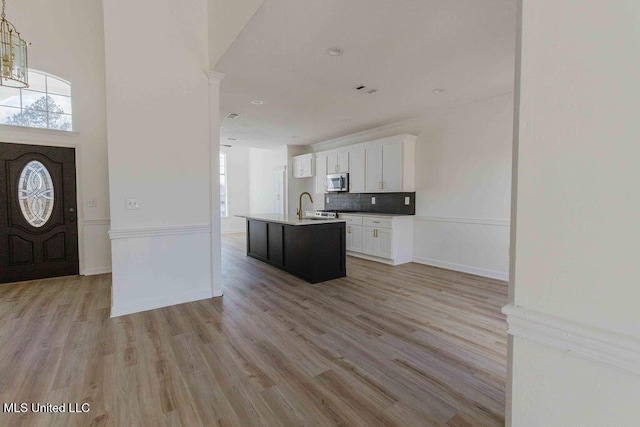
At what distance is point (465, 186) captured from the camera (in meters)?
4.82

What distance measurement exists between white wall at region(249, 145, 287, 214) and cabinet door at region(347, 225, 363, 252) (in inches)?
135

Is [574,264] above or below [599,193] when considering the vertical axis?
below

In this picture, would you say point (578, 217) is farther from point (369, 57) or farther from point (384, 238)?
point (384, 238)

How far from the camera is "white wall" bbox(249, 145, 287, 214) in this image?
9.14 metres

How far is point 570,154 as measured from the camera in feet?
2.49

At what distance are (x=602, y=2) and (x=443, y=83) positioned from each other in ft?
11.2

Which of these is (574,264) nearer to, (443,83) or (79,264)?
(443,83)

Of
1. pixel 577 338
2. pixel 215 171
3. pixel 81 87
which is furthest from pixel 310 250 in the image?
pixel 81 87

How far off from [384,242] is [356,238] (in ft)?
2.57

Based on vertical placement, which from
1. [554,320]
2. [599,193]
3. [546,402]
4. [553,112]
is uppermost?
[553,112]

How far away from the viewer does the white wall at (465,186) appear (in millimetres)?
4402

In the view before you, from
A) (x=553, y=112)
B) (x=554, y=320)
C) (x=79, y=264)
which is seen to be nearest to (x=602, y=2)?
(x=553, y=112)

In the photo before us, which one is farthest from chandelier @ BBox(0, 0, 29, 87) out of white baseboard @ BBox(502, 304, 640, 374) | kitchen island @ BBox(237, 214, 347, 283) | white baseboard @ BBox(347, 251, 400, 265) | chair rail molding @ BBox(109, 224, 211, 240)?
white baseboard @ BBox(347, 251, 400, 265)

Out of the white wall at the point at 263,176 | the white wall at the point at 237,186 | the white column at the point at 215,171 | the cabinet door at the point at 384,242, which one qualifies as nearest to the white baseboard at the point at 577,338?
the white column at the point at 215,171
